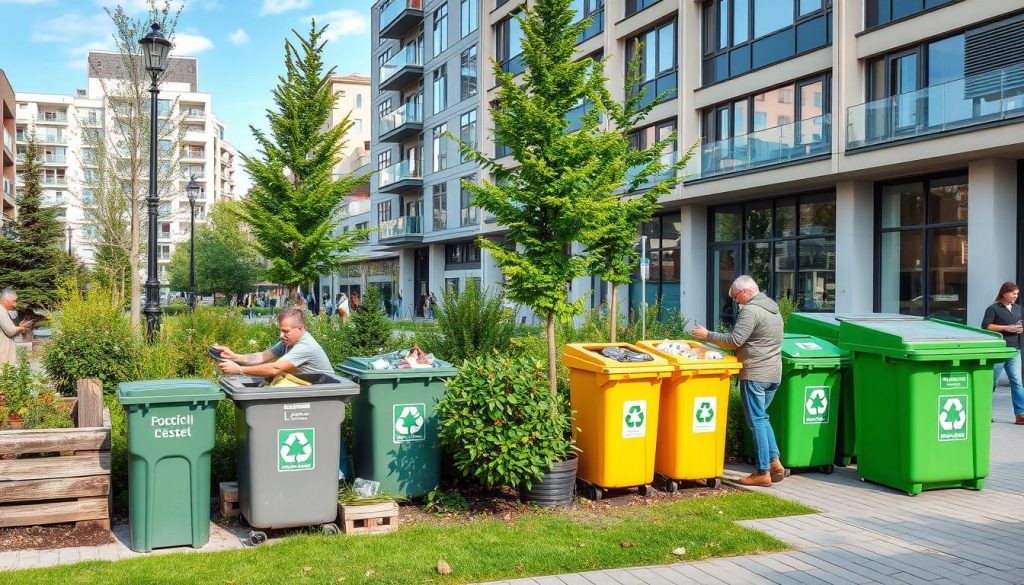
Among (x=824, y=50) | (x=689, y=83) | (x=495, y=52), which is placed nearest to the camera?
(x=824, y=50)

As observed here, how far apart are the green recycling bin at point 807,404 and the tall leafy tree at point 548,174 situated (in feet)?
7.47

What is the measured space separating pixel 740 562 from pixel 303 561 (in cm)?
292

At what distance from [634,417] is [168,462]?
150 inches

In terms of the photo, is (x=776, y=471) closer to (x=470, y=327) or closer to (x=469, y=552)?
(x=469, y=552)

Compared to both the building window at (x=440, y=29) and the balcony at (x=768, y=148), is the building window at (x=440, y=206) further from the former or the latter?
the balcony at (x=768, y=148)

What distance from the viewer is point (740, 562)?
5.36 m

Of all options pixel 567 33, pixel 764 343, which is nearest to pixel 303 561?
pixel 764 343

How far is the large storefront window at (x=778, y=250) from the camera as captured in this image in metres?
21.4

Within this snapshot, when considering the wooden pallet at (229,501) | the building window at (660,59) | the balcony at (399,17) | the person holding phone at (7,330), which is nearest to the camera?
the wooden pallet at (229,501)

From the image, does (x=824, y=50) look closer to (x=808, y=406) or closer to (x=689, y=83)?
(x=689, y=83)

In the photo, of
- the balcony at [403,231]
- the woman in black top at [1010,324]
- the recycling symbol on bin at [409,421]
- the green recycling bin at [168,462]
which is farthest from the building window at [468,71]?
the green recycling bin at [168,462]

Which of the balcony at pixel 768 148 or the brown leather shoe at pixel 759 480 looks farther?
the balcony at pixel 768 148

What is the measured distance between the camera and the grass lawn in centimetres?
495

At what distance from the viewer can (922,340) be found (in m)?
7.03
